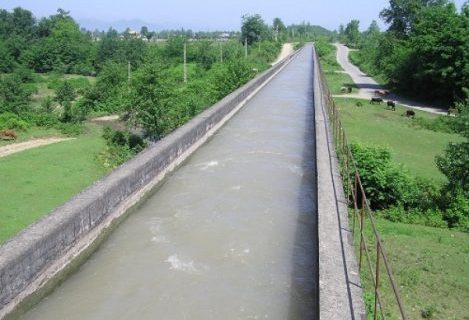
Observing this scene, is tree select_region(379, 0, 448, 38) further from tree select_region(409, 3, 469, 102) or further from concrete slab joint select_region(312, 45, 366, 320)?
concrete slab joint select_region(312, 45, 366, 320)

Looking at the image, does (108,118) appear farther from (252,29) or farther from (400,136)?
(252,29)

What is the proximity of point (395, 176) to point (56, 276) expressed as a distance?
388 inches

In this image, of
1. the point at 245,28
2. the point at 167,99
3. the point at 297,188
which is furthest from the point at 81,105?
the point at 245,28

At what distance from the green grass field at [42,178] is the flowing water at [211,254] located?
287 inches

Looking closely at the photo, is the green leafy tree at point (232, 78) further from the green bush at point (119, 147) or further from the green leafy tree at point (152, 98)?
the green leafy tree at point (152, 98)

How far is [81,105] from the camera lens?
36.4 meters

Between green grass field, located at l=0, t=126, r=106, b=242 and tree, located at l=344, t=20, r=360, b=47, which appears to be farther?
tree, located at l=344, t=20, r=360, b=47

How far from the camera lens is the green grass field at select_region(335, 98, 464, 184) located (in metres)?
17.3

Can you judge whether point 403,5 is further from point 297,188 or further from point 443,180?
point 297,188

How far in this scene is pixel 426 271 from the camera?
871 centimetres

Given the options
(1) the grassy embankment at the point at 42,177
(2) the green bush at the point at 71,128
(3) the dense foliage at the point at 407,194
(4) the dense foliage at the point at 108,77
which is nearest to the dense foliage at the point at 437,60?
(4) the dense foliage at the point at 108,77

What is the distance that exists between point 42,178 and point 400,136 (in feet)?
46.5

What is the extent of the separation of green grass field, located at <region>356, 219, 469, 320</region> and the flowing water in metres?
1.78

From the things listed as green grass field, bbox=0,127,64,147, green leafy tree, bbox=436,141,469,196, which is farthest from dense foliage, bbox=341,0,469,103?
green grass field, bbox=0,127,64,147
